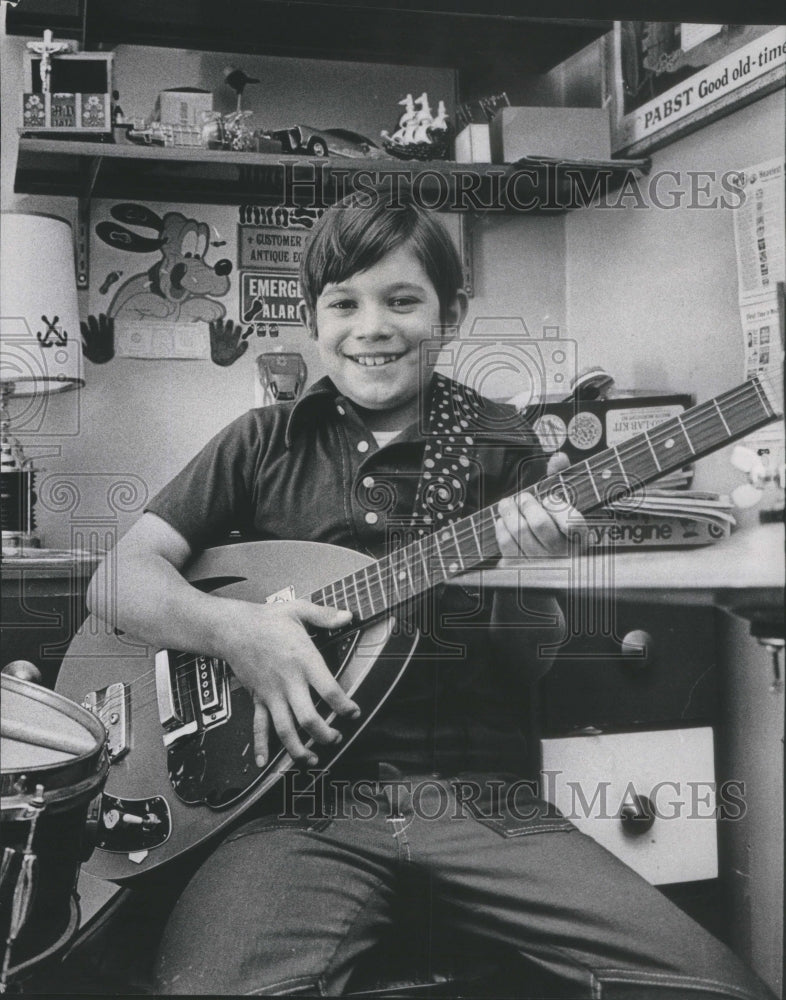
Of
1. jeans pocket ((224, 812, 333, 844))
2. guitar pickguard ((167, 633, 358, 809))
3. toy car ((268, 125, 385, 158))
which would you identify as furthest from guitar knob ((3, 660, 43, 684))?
toy car ((268, 125, 385, 158))

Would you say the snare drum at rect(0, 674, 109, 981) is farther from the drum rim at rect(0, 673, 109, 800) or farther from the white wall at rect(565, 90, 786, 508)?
the white wall at rect(565, 90, 786, 508)

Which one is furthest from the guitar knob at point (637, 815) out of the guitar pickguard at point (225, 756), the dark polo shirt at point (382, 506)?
the guitar pickguard at point (225, 756)

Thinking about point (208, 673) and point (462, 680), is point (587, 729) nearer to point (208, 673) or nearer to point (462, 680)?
point (462, 680)

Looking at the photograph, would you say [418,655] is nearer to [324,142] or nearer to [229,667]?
[229,667]

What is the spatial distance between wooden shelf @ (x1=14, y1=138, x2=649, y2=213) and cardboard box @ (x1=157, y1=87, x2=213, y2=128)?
Answer: 0.07 meters

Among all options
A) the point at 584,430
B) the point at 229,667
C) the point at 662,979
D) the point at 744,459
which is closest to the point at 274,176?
the point at 584,430

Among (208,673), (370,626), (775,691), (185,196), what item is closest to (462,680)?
(370,626)

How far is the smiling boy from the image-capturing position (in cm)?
173

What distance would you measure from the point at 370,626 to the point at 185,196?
85 centimetres

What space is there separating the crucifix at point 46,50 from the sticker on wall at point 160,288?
24 cm

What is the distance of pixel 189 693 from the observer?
1.74 metres

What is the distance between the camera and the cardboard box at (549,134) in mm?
1849

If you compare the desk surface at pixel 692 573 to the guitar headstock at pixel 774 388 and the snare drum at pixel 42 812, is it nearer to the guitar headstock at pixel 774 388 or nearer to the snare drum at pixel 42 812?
the guitar headstock at pixel 774 388

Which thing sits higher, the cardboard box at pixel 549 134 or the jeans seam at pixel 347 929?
the cardboard box at pixel 549 134
